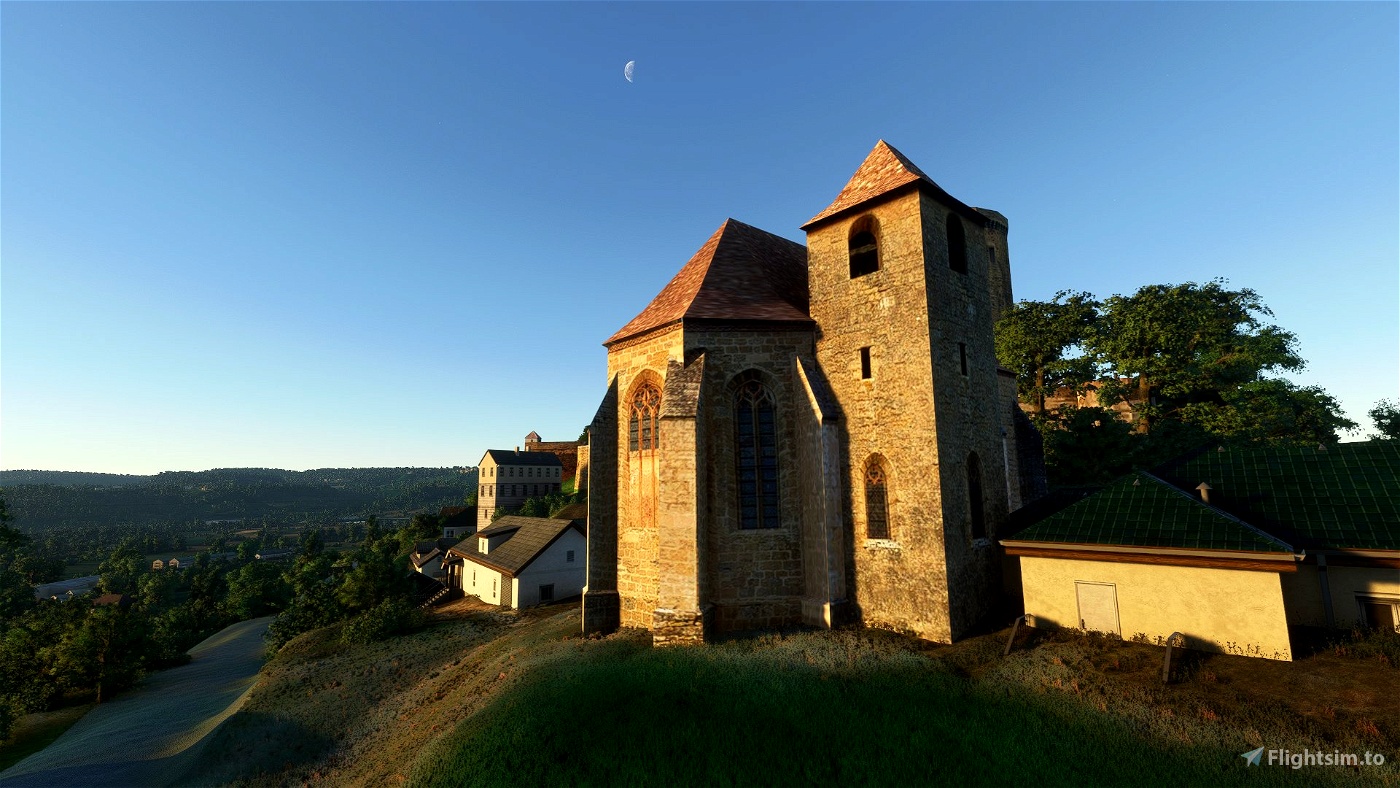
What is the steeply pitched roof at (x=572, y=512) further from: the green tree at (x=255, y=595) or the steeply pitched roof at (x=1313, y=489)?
the steeply pitched roof at (x=1313, y=489)

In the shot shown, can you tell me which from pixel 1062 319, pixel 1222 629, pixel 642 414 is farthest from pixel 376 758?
pixel 1062 319

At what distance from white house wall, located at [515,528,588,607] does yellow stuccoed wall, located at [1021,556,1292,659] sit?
82.1 feet

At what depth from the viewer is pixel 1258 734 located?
316 inches

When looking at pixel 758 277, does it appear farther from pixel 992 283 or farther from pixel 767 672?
pixel 992 283

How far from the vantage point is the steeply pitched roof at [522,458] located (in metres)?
72.0

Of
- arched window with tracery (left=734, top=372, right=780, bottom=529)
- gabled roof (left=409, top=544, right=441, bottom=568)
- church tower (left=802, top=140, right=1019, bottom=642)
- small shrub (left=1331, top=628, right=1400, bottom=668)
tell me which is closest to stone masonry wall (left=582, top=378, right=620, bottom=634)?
arched window with tracery (left=734, top=372, right=780, bottom=529)

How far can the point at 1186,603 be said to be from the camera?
11.6 meters

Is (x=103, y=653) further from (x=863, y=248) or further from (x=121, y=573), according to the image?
(x=121, y=573)

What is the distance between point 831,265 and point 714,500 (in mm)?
8516

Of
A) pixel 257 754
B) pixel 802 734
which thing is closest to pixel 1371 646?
pixel 802 734

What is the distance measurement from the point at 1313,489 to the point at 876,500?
10.6 m

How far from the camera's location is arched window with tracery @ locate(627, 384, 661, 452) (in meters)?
17.1

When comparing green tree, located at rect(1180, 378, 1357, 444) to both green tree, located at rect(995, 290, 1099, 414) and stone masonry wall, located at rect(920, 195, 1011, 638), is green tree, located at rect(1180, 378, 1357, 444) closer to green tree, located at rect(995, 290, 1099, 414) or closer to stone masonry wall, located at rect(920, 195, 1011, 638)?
green tree, located at rect(995, 290, 1099, 414)

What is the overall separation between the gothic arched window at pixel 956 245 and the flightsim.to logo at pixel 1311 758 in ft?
42.1
